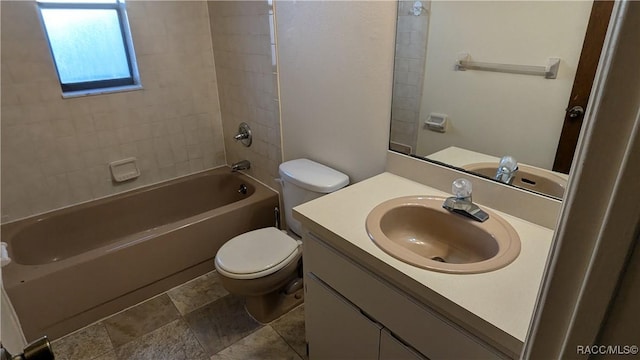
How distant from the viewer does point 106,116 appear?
2301 mm

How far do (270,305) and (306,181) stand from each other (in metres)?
0.75

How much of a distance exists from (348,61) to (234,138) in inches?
52.4

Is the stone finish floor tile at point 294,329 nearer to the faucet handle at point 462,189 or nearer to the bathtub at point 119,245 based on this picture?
the bathtub at point 119,245

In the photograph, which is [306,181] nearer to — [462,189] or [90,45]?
[462,189]

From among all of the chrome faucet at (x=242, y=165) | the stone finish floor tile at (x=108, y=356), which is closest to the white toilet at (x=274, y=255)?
the stone finish floor tile at (x=108, y=356)

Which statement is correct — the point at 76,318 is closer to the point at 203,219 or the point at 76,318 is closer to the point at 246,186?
the point at 203,219

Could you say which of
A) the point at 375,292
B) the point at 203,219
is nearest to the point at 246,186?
the point at 203,219

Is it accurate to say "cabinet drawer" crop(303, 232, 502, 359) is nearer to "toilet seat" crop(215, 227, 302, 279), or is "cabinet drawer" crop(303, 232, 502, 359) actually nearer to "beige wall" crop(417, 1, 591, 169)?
"toilet seat" crop(215, 227, 302, 279)

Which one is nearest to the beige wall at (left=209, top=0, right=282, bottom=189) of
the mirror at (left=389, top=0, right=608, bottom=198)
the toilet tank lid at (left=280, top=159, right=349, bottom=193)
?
the toilet tank lid at (left=280, top=159, right=349, bottom=193)

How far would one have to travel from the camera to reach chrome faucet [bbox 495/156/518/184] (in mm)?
1248

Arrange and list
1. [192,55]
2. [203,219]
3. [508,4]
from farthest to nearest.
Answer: [192,55], [203,219], [508,4]

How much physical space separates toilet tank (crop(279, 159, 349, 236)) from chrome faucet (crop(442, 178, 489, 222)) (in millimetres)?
578

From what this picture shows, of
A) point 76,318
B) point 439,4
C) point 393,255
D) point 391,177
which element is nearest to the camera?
point 393,255

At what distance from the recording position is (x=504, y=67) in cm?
125
